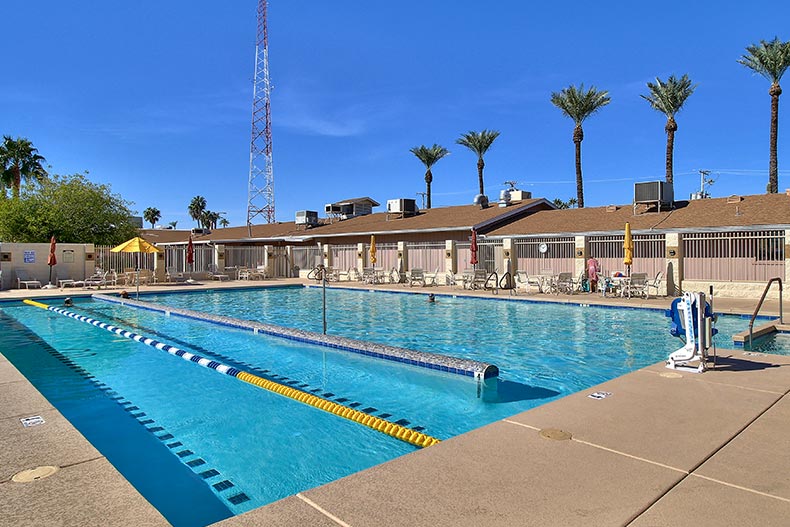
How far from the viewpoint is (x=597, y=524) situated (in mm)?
2857

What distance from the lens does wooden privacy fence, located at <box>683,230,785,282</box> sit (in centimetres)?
1700

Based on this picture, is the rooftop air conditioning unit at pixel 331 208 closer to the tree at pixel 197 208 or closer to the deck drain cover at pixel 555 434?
the deck drain cover at pixel 555 434

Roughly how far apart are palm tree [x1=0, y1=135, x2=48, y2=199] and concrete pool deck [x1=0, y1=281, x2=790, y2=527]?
4827 centimetres

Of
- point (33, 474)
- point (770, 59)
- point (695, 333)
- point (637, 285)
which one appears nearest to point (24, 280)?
point (33, 474)

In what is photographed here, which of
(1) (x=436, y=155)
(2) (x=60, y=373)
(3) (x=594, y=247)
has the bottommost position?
(2) (x=60, y=373)

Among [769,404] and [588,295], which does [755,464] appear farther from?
[588,295]

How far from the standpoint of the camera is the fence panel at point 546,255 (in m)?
22.0

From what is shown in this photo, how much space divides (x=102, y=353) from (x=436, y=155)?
41943 mm

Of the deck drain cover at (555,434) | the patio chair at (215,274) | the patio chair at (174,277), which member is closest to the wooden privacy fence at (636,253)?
the deck drain cover at (555,434)

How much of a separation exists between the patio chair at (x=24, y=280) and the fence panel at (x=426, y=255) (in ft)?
57.9

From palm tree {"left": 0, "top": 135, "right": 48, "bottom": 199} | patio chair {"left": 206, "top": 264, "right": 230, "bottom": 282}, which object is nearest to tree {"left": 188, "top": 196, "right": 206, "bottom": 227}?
palm tree {"left": 0, "top": 135, "right": 48, "bottom": 199}

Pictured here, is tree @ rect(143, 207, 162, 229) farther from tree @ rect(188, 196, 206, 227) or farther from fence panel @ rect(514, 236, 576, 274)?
fence panel @ rect(514, 236, 576, 274)

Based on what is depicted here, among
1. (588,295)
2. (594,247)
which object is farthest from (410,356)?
(594,247)

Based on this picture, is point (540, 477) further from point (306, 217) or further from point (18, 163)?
point (18, 163)
